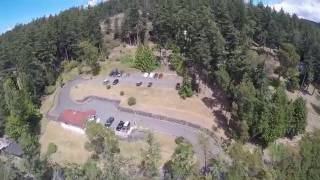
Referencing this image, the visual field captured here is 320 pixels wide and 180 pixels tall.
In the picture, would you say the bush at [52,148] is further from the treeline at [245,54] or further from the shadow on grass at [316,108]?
the shadow on grass at [316,108]

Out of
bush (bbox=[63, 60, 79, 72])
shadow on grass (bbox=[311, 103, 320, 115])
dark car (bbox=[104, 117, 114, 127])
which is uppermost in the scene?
bush (bbox=[63, 60, 79, 72])

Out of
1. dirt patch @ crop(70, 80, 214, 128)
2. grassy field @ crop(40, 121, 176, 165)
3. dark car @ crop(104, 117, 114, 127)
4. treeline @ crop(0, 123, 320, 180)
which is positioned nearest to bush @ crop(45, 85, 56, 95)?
dirt patch @ crop(70, 80, 214, 128)

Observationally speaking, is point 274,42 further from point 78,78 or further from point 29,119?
point 29,119

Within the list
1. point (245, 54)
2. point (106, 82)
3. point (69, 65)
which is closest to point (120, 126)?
point (106, 82)

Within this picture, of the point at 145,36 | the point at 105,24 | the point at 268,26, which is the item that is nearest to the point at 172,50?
the point at 145,36

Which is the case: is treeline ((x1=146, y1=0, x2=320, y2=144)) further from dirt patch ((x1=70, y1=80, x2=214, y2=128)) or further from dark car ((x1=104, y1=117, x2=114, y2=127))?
dark car ((x1=104, y1=117, x2=114, y2=127))

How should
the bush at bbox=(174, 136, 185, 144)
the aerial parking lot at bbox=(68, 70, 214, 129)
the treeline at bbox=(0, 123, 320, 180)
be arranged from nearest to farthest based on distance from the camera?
the treeline at bbox=(0, 123, 320, 180), the bush at bbox=(174, 136, 185, 144), the aerial parking lot at bbox=(68, 70, 214, 129)
